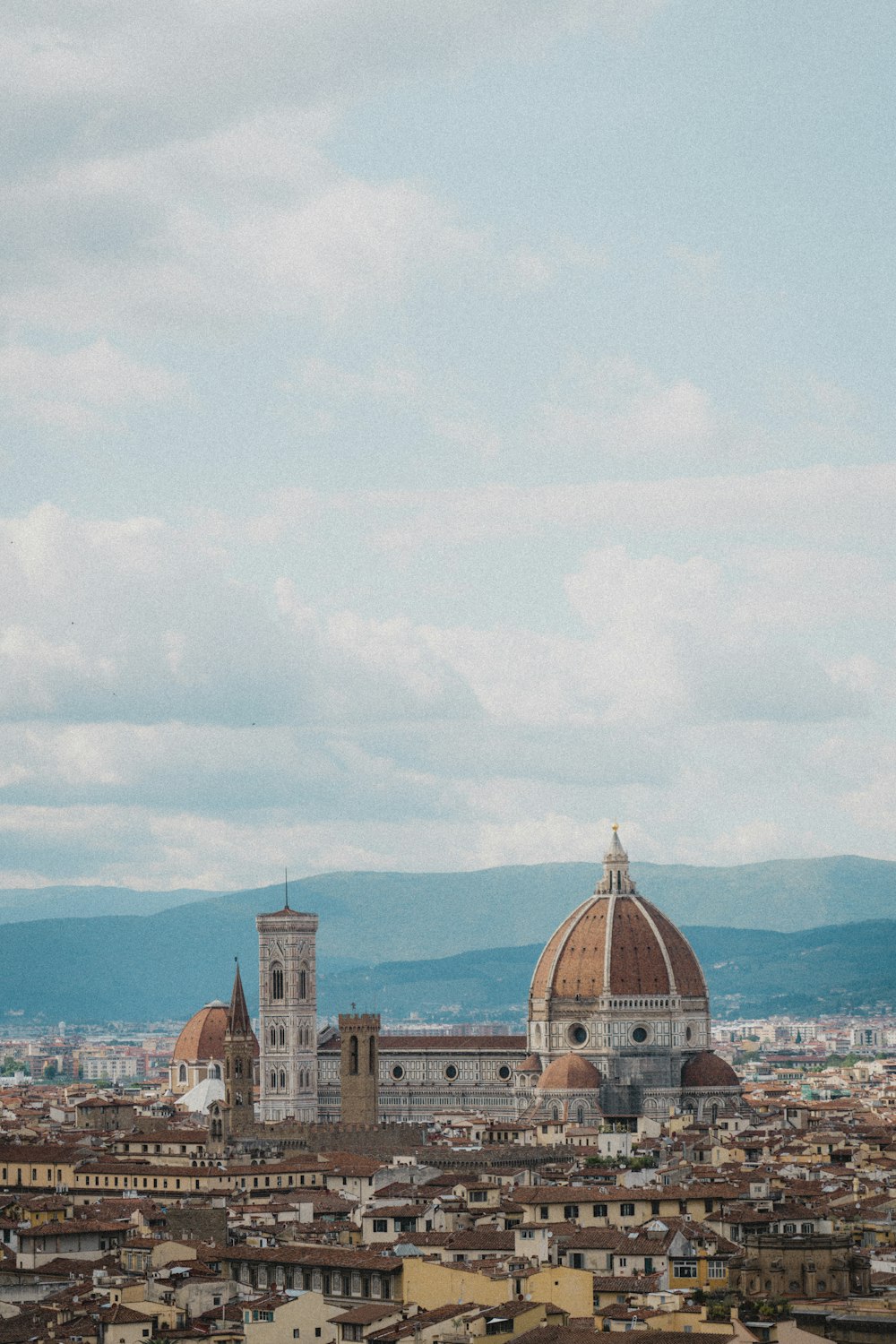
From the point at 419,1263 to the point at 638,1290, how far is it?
4429 mm

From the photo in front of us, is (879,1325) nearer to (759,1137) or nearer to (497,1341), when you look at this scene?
(497,1341)

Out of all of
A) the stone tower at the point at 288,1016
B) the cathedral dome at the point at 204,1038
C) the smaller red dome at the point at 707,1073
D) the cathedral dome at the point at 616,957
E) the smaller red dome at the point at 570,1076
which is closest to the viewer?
the smaller red dome at the point at 570,1076

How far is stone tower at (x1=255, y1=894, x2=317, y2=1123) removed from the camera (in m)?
132

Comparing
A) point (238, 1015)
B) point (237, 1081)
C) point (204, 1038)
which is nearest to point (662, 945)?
point (238, 1015)

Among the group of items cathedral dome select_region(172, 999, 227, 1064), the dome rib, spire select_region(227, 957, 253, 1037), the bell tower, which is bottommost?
the bell tower

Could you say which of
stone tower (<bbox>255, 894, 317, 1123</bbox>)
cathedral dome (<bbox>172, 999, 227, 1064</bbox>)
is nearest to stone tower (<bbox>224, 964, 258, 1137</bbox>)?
stone tower (<bbox>255, 894, 317, 1123</bbox>)

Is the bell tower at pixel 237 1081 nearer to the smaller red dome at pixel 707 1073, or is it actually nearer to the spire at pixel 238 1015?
the spire at pixel 238 1015

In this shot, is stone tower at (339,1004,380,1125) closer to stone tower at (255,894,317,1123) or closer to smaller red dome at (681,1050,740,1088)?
stone tower at (255,894,317,1123)

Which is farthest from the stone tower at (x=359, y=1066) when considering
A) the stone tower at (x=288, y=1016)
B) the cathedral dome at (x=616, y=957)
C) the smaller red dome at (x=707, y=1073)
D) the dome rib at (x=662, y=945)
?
the dome rib at (x=662, y=945)

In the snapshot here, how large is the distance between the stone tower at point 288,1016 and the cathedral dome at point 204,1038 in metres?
15.6

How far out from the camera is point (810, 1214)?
192ft

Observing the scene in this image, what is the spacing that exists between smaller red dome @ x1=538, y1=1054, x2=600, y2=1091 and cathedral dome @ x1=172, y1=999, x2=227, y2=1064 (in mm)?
25198

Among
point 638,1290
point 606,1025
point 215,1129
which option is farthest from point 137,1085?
point 638,1290

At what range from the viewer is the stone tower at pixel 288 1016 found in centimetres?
13150
